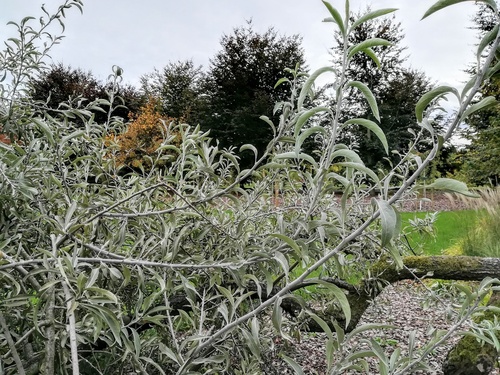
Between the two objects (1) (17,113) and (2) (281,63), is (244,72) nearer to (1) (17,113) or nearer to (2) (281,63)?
(2) (281,63)

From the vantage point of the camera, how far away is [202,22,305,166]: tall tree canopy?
19.0 m

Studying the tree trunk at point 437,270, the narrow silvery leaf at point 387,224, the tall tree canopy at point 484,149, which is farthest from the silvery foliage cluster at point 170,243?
the tall tree canopy at point 484,149

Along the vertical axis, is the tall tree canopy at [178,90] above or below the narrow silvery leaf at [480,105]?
above

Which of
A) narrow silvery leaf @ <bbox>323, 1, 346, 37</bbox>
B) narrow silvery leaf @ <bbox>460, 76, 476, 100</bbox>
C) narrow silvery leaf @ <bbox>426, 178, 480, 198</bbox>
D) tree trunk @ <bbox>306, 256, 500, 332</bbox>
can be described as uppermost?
narrow silvery leaf @ <bbox>323, 1, 346, 37</bbox>

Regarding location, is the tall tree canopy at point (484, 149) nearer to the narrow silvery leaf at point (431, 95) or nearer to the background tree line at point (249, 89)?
the background tree line at point (249, 89)

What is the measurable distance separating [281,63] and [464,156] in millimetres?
10278

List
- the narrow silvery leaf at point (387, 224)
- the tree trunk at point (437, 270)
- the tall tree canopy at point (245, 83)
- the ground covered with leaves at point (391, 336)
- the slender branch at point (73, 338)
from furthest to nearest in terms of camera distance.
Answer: the tall tree canopy at point (245, 83)
the tree trunk at point (437, 270)
the ground covered with leaves at point (391, 336)
the slender branch at point (73, 338)
the narrow silvery leaf at point (387, 224)

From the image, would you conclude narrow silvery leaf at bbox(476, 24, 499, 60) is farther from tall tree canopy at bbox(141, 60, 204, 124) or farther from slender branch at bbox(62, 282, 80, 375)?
tall tree canopy at bbox(141, 60, 204, 124)

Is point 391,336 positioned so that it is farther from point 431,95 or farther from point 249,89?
point 249,89

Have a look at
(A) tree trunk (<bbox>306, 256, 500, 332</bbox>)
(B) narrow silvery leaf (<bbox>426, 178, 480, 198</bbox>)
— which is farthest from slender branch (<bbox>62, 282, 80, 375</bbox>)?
(A) tree trunk (<bbox>306, 256, 500, 332</bbox>)

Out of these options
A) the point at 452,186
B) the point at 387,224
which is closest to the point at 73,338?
the point at 387,224

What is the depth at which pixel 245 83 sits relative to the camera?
68.1ft

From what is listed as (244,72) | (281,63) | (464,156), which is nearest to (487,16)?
(464,156)

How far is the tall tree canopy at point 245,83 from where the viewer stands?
1897 cm
